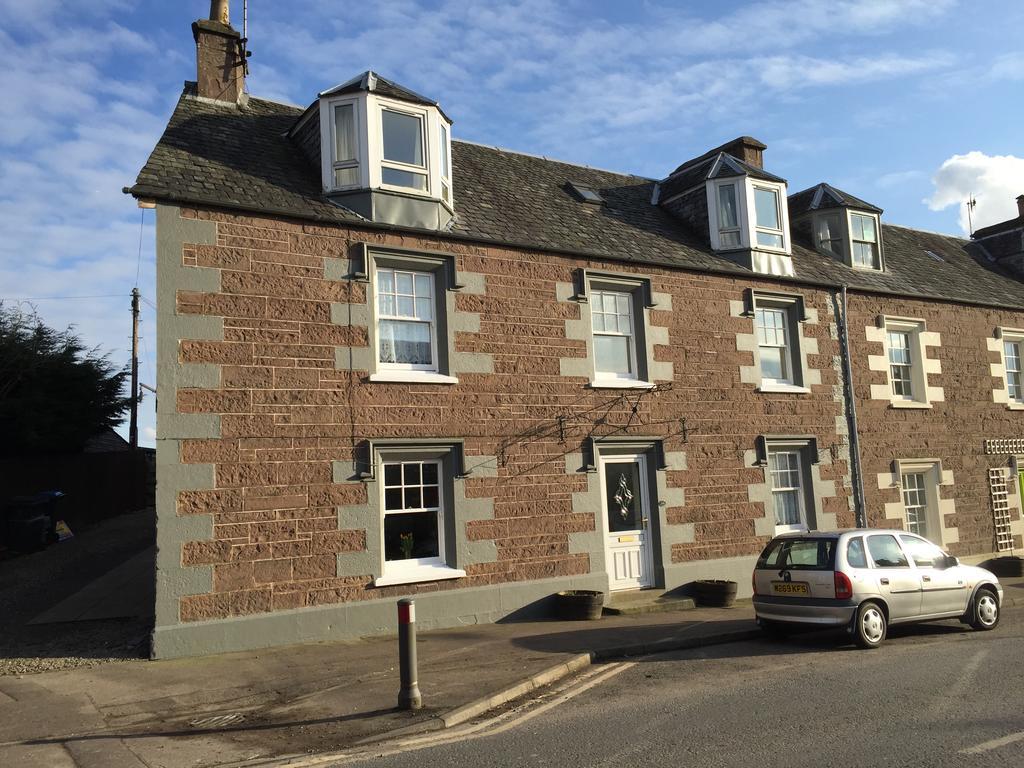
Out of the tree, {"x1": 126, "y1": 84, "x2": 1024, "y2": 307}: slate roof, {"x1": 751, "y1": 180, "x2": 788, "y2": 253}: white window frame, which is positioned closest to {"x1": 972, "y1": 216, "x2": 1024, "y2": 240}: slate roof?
{"x1": 126, "y1": 84, "x2": 1024, "y2": 307}: slate roof

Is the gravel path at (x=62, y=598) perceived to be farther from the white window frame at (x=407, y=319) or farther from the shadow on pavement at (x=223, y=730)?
the white window frame at (x=407, y=319)

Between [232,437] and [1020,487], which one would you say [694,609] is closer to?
[232,437]

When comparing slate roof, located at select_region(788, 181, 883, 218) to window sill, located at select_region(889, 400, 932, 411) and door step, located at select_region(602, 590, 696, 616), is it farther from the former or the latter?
door step, located at select_region(602, 590, 696, 616)

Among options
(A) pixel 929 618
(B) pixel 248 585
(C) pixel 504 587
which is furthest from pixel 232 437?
(A) pixel 929 618

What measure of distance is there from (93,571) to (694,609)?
39.8 feet

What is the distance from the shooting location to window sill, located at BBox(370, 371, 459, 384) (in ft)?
40.1

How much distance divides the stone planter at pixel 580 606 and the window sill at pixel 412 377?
3886 millimetres

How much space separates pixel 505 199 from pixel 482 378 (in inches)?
160

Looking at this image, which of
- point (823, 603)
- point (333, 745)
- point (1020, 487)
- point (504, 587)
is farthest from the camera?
point (1020, 487)

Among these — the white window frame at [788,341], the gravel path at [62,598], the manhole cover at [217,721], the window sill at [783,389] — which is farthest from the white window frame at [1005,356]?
the gravel path at [62,598]

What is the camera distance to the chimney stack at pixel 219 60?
14.3m

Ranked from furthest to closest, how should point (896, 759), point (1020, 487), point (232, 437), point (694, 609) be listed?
point (1020, 487) < point (694, 609) < point (232, 437) < point (896, 759)

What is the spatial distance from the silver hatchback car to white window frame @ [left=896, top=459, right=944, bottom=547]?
664cm

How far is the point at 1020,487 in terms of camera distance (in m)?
20.1
